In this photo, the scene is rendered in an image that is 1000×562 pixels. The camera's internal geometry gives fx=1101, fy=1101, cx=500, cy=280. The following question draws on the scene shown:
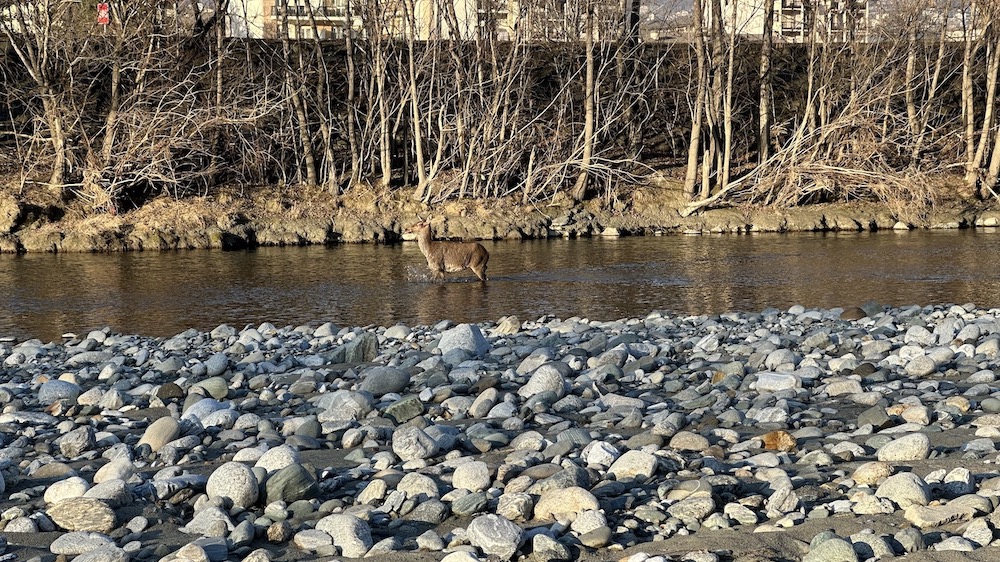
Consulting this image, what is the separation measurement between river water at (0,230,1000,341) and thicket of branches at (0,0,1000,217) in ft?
12.2

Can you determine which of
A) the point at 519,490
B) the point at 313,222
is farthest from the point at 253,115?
the point at 519,490

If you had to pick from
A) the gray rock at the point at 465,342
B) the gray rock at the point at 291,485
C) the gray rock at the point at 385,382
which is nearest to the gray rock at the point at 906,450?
the gray rock at the point at 291,485

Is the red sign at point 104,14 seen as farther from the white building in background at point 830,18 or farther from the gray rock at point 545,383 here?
the gray rock at point 545,383

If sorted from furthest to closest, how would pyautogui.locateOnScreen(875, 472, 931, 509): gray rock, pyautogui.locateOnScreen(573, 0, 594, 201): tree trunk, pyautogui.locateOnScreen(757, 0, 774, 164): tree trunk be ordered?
pyautogui.locateOnScreen(757, 0, 774, 164): tree trunk → pyautogui.locateOnScreen(573, 0, 594, 201): tree trunk → pyautogui.locateOnScreen(875, 472, 931, 509): gray rock

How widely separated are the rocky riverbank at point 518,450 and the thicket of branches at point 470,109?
658 inches

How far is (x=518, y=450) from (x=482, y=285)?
35.9 ft

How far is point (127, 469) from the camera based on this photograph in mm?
5383

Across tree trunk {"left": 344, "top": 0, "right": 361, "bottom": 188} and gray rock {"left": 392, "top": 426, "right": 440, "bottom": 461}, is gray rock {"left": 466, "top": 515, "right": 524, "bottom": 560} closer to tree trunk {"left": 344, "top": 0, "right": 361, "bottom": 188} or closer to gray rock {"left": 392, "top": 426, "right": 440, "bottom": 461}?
Answer: gray rock {"left": 392, "top": 426, "right": 440, "bottom": 461}

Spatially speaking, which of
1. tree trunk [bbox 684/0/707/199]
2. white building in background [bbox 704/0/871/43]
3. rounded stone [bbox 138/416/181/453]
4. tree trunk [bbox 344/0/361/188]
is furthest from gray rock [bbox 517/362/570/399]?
white building in background [bbox 704/0/871/43]

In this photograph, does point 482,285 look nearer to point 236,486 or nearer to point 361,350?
point 361,350

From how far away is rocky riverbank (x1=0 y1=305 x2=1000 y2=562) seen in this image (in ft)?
14.4

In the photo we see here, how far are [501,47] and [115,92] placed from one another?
9812 millimetres

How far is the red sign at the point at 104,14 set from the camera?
26031 mm

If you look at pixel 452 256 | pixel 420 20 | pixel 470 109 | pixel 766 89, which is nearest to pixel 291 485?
pixel 452 256
